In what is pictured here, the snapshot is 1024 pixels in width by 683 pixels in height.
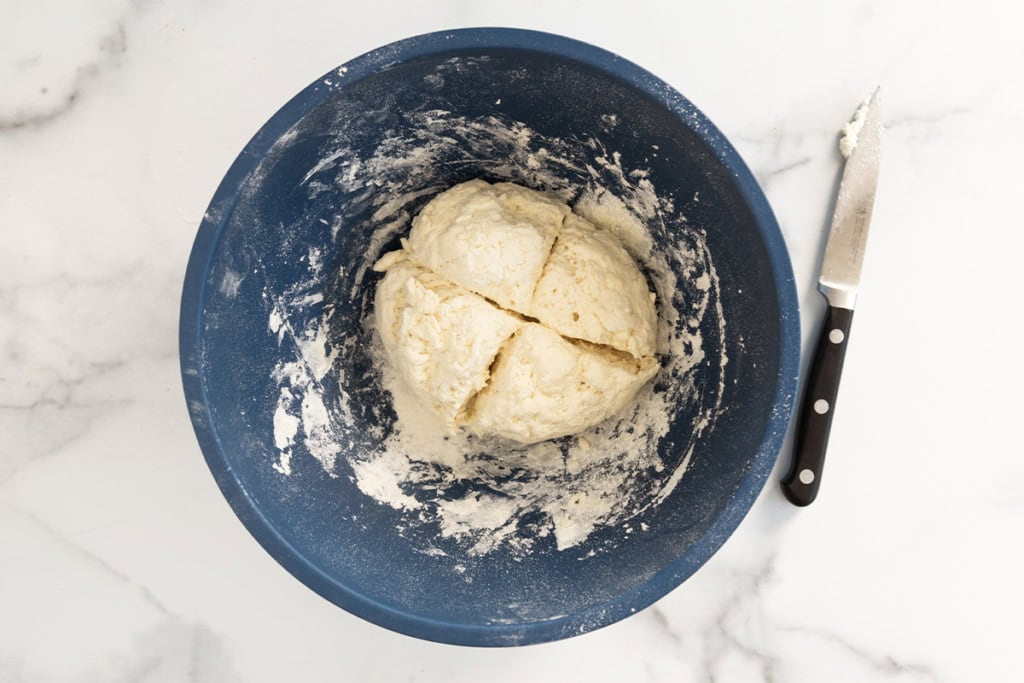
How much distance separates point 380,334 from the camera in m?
1.43

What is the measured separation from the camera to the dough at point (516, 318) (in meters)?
1.32

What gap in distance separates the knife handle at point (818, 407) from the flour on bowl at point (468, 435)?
0.85 feet

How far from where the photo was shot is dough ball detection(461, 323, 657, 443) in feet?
4.34

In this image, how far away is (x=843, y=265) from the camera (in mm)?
1440

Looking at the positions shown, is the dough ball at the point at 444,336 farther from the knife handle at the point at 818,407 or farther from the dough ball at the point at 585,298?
the knife handle at the point at 818,407

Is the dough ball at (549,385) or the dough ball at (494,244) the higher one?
the dough ball at (494,244)

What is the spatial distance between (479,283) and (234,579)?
755mm

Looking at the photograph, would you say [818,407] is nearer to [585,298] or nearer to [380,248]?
[585,298]

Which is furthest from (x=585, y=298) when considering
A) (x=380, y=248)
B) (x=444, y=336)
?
(x=380, y=248)

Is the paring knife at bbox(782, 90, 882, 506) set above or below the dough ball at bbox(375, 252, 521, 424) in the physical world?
above

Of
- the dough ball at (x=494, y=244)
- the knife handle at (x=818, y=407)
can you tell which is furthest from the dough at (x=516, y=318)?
the knife handle at (x=818, y=407)

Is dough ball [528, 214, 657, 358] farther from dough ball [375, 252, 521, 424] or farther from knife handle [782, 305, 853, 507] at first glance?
knife handle [782, 305, 853, 507]

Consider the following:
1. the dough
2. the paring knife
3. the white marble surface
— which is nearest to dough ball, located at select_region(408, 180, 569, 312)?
the dough

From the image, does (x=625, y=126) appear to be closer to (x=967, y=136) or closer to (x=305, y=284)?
(x=305, y=284)
